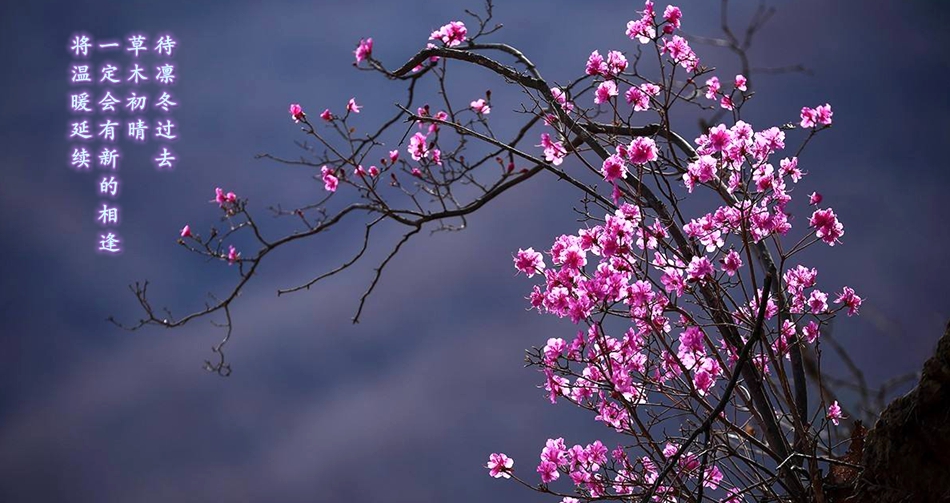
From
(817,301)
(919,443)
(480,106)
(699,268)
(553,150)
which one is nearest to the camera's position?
(919,443)

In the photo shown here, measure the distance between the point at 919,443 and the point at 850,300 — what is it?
60 centimetres

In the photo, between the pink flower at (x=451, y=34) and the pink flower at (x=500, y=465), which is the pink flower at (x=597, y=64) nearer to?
the pink flower at (x=451, y=34)

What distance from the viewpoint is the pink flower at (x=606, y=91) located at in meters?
2.55

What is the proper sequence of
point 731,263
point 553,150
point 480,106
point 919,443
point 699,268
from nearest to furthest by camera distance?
point 919,443, point 699,268, point 731,263, point 553,150, point 480,106

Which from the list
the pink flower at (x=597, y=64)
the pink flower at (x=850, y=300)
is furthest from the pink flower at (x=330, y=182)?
the pink flower at (x=850, y=300)

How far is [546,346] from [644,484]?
1.53 ft

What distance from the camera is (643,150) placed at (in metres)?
2.15

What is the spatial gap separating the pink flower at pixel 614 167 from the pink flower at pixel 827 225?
0.57 meters

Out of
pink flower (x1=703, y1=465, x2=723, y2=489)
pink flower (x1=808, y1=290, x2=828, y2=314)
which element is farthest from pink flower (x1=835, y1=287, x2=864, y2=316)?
pink flower (x1=703, y1=465, x2=723, y2=489)

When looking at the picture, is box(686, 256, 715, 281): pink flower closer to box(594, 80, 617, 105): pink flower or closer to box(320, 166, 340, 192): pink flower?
box(594, 80, 617, 105): pink flower

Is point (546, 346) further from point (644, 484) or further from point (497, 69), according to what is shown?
point (497, 69)

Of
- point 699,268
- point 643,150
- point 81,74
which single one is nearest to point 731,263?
point 699,268

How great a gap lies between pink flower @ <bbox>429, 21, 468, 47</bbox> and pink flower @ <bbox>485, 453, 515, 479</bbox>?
1538 mm

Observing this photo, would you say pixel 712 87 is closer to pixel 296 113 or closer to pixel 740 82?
pixel 740 82
